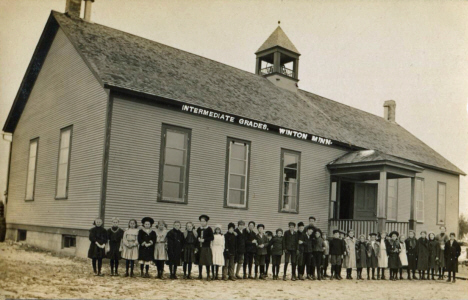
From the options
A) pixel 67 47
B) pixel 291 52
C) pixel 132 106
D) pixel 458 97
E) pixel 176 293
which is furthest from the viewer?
pixel 291 52

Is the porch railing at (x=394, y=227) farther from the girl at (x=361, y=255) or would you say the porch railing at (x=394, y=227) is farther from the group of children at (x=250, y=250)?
the girl at (x=361, y=255)

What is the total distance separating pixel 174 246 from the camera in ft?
37.5

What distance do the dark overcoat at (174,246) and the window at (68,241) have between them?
184 inches

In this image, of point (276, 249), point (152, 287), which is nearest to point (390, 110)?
point (276, 249)

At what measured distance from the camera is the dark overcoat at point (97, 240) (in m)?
11.0

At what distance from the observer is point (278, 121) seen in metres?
18.1

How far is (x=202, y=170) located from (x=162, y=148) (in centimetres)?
161

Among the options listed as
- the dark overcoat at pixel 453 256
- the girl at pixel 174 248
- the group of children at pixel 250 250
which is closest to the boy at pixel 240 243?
the group of children at pixel 250 250

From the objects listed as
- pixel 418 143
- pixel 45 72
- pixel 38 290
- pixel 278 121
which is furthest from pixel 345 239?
pixel 418 143

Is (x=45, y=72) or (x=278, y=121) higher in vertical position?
(x=45, y=72)

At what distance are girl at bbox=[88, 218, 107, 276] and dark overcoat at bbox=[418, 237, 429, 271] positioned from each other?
10178 mm

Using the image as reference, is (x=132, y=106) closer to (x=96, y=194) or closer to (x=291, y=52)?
(x=96, y=194)

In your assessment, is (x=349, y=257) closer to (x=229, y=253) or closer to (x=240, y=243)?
(x=240, y=243)

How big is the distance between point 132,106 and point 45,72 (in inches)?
218
